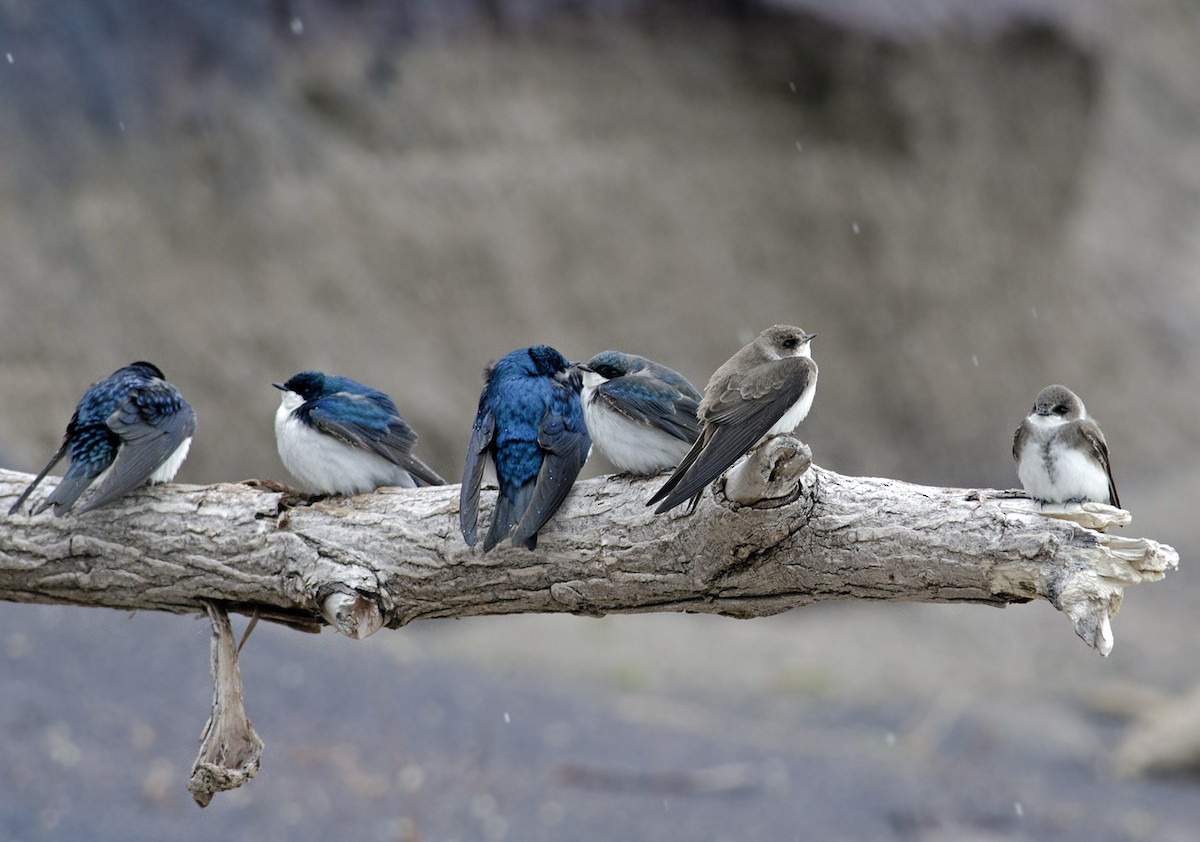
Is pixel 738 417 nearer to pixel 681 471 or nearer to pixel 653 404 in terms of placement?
pixel 681 471

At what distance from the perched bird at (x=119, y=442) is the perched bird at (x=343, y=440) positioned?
353mm

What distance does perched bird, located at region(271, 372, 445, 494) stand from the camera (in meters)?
4.47

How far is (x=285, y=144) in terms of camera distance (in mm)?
10273

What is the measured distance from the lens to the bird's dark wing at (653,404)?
421 cm

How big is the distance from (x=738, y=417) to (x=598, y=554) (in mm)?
566

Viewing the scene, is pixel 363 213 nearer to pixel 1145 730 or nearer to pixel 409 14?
pixel 409 14

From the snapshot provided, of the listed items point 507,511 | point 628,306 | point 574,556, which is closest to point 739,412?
point 574,556

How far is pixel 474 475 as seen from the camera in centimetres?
403

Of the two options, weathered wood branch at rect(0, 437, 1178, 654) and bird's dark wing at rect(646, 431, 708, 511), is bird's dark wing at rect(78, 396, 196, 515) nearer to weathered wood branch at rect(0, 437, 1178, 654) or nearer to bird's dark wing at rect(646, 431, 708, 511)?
weathered wood branch at rect(0, 437, 1178, 654)

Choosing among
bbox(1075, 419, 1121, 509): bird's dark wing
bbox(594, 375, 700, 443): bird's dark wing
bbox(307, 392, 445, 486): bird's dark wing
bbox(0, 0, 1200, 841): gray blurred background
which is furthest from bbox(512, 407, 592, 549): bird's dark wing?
bbox(0, 0, 1200, 841): gray blurred background

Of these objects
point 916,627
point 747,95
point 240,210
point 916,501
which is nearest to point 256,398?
point 240,210

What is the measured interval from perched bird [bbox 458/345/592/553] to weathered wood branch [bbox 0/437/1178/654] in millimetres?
90

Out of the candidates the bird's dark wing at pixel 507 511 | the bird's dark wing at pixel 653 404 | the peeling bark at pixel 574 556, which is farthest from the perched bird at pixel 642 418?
the bird's dark wing at pixel 507 511

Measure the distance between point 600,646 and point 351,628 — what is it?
266 inches
